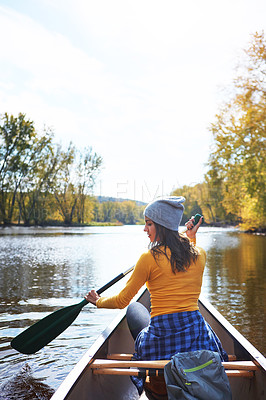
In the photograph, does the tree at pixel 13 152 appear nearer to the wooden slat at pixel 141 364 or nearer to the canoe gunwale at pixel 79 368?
the canoe gunwale at pixel 79 368

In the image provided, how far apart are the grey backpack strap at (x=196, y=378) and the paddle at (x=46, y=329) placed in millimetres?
1051

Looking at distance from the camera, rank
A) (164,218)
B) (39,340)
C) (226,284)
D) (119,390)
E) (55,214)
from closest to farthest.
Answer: (164,218)
(119,390)
(39,340)
(226,284)
(55,214)

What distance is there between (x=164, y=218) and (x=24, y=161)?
3727 centimetres

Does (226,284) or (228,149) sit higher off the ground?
(228,149)

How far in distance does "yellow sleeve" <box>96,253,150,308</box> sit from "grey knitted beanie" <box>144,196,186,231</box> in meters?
0.21

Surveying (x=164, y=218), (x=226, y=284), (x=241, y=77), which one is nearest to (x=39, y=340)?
(x=164, y=218)

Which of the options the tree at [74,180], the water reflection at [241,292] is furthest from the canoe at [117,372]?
the tree at [74,180]

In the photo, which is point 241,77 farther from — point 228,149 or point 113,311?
point 113,311

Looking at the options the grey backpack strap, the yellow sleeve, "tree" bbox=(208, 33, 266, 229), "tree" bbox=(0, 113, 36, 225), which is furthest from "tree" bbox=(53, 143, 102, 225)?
the grey backpack strap

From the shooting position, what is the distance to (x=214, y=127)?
22172 mm

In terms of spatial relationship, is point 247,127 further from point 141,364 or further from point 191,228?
point 141,364

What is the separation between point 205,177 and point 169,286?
2742 centimetres

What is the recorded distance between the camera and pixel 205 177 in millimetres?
28922

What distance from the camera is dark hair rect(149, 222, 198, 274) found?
82.7 inches
